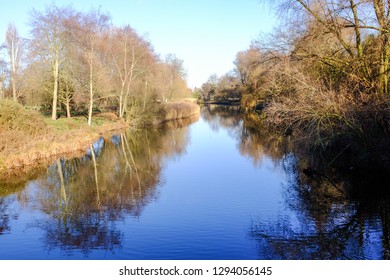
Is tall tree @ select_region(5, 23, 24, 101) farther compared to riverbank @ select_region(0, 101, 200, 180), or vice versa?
tall tree @ select_region(5, 23, 24, 101)

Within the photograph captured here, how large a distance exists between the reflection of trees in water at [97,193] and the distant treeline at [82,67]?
8975mm

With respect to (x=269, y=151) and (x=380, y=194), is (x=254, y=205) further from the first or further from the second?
(x=269, y=151)

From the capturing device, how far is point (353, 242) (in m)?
7.93

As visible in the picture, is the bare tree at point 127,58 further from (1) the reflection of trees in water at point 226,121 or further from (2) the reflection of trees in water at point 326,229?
(2) the reflection of trees in water at point 326,229

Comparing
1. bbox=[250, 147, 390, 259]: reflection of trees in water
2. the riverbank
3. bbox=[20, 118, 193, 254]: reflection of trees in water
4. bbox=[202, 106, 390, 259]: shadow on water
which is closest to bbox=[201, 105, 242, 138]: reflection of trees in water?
bbox=[20, 118, 193, 254]: reflection of trees in water

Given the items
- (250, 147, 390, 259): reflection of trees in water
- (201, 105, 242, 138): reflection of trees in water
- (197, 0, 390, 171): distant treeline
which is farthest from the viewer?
(201, 105, 242, 138): reflection of trees in water

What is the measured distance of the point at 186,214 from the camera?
9.97 metres

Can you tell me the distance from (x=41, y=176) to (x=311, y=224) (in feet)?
34.0

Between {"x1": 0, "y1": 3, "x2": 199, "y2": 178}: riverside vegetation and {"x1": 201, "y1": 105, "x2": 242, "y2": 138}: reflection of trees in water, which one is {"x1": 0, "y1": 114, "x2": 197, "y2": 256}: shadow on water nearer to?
{"x1": 0, "y1": 3, "x2": 199, "y2": 178}: riverside vegetation

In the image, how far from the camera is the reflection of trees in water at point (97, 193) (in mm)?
8492

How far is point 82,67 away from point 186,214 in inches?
867

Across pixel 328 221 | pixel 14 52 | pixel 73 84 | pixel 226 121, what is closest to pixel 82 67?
pixel 73 84

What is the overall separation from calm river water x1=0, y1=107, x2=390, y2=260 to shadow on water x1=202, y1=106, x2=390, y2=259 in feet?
0.07

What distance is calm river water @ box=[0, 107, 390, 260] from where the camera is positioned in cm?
770
